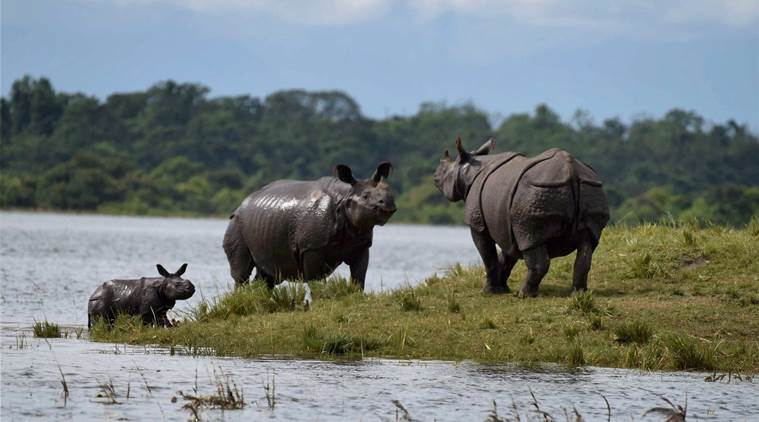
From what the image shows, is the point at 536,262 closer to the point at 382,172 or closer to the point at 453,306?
the point at 453,306

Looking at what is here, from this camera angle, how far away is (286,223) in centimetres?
1781

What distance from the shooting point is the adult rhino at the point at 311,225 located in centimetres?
1700

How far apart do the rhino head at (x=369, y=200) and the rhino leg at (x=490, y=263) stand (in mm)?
1126

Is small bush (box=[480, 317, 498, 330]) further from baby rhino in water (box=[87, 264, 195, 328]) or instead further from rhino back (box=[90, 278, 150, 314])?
rhino back (box=[90, 278, 150, 314])

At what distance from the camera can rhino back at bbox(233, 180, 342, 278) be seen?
685 inches

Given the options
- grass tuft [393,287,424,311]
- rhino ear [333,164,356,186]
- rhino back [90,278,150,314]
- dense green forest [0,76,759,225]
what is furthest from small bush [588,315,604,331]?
dense green forest [0,76,759,225]

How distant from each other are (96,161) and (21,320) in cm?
6890

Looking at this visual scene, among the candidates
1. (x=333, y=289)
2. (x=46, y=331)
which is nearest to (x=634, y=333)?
(x=333, y=289)

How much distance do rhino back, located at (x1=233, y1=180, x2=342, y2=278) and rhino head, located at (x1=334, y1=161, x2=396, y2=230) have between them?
1.13ft

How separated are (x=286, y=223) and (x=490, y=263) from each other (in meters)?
2.62

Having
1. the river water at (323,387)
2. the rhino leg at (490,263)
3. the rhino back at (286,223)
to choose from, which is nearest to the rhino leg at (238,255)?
the rhino back at (286,223)

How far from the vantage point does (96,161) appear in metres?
86.8

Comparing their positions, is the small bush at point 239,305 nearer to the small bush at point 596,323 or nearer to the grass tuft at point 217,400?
the small bush at point 596,323

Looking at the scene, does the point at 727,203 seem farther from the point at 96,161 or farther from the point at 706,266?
the point at 706,266
